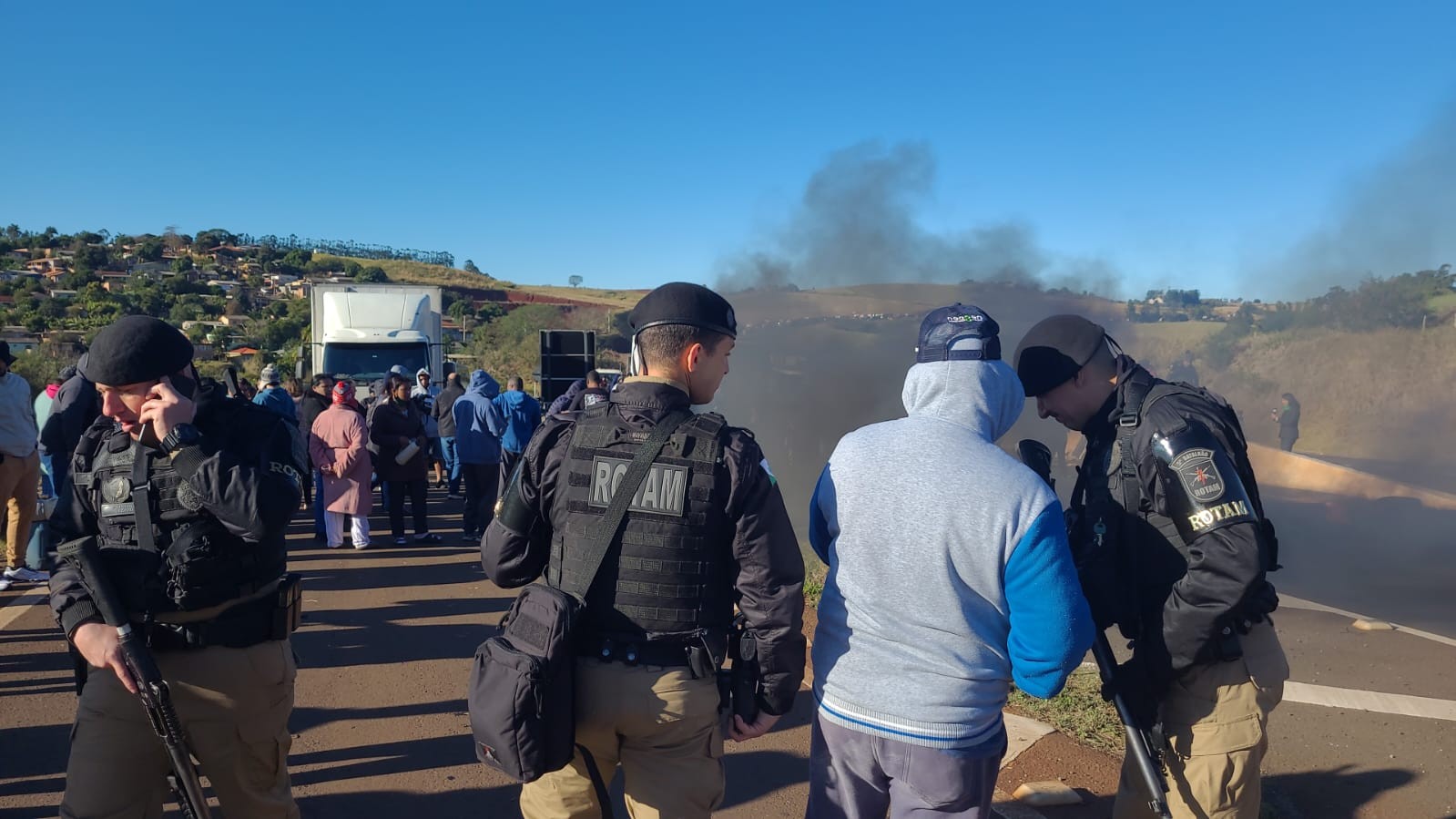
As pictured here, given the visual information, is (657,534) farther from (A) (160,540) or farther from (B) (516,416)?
(B) (516,416)

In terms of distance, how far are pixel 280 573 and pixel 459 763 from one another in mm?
1616

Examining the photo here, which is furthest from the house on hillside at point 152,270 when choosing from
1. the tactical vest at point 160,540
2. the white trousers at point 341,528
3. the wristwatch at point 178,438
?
the wristwatch at point 178,438

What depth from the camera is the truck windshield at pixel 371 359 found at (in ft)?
49.8

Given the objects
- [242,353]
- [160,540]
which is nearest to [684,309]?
[160,540]

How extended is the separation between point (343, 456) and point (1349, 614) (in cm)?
880

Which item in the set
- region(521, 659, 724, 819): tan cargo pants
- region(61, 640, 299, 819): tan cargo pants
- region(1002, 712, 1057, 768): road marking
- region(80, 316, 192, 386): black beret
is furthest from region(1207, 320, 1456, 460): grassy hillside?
region(80, 316, 192, 386): black beret

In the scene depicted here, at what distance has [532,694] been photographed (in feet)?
6.30

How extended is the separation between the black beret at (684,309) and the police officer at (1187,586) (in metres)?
1.19

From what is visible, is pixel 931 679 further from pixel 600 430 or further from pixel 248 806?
pixel 248 806

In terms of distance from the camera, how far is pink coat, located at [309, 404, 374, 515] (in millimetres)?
7883

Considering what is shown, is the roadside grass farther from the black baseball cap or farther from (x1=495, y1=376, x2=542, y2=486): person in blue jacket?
(x1=495, y1=376, x2=542, y2=486): person in blue jacket

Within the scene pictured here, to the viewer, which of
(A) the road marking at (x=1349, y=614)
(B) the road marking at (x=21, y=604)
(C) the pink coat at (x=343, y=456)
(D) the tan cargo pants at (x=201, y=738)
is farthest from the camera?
(C) the pink coat at (x=343, y=456)

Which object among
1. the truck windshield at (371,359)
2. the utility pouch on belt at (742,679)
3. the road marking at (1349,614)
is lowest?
the road marking at (1349,614)

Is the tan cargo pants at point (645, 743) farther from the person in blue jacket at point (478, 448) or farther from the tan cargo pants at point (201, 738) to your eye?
the person in blue jacket at point (478, 448)
